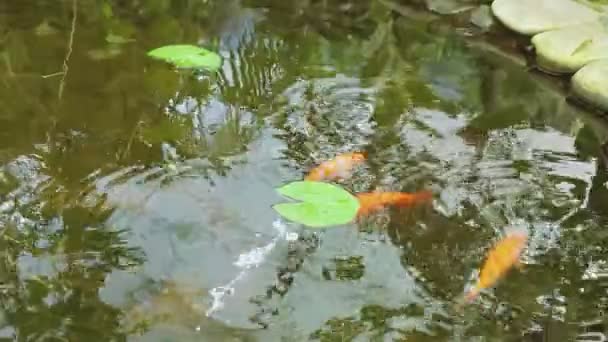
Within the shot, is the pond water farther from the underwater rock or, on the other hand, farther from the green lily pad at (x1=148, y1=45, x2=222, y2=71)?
the underwater rock

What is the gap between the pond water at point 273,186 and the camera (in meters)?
2.25

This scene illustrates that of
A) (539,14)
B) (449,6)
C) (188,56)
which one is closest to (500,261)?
(188,56)

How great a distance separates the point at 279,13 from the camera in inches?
175

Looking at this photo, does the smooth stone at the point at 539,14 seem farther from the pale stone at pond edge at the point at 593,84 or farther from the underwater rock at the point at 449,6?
the pale stone at pond edge at the point at 593,84

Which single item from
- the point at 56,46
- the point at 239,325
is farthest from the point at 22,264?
the point at 56,46

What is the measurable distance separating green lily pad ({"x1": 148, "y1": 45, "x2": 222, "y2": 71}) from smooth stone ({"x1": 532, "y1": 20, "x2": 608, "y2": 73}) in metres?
1.64

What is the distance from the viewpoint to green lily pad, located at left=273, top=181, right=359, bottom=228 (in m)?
2.61

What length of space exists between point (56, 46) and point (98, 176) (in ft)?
4.26

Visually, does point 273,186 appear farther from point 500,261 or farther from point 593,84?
point 593,84

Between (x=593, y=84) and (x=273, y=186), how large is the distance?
1.60m

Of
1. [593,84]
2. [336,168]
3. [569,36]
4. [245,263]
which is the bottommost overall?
[245,263]

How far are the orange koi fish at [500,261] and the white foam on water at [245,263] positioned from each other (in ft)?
2.14

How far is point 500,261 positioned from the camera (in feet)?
8.03

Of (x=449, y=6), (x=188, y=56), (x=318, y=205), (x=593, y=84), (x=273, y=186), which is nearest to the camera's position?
(x=318, y=205)
